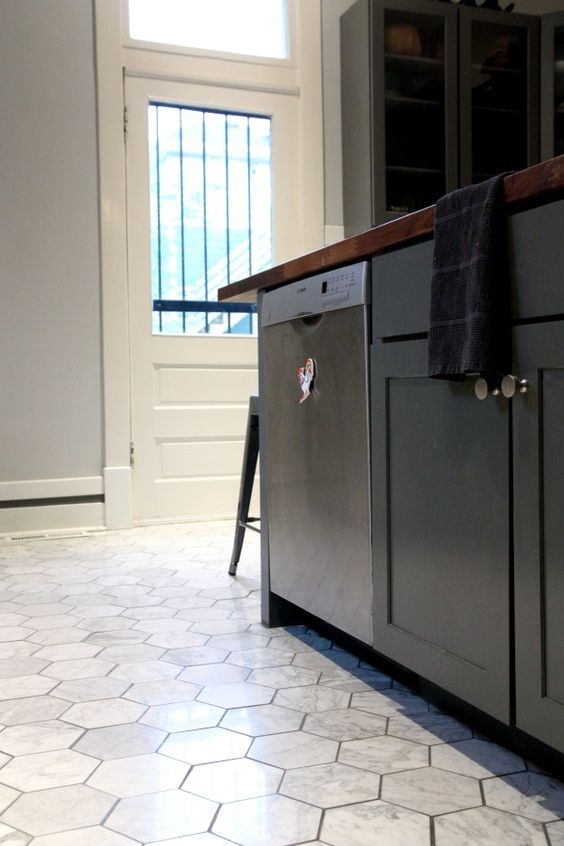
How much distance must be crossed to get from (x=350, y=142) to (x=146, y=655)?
283cm

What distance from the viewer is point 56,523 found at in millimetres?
3604

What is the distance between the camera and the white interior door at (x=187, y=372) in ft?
12.2

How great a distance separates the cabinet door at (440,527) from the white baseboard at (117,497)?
228 centimetres

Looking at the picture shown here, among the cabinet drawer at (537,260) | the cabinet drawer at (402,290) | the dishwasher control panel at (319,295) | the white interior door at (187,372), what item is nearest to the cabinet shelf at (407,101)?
the white interior door at (187,372)

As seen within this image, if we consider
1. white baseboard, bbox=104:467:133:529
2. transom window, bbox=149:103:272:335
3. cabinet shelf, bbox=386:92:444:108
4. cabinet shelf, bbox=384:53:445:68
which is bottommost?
white baseboard, bbox=104:467:133:529

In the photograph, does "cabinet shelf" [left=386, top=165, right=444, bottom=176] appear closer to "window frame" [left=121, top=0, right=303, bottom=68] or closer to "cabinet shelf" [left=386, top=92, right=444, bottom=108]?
"cabinet shelf" [left=386, top=92, right=444, bottom=108]

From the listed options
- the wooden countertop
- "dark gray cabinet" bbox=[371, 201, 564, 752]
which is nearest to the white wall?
the wooden countertop

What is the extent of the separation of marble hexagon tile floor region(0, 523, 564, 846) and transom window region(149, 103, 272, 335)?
74.4 inches

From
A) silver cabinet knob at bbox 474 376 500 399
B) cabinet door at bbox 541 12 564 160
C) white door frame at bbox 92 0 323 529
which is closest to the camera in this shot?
silver cabinet knob at bbox 474 376 500 399

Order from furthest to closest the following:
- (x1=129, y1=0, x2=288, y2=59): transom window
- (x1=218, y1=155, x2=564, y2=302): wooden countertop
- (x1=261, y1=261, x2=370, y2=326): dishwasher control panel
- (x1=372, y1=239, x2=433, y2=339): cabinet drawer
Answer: (x1=129, y1=0, x2=288, y2=59): transom window → (x1=261, y1=261, x2=370, y2=326): dishwasher control panel → (x1=372, y1=239, x2=433, y2=339): cabinet drawer → (x1=218, y1=155, x2=564, y2=302): wooden countertop

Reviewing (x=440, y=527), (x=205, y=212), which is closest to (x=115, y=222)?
(x=205, y=212)

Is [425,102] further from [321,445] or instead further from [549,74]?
[321,445]

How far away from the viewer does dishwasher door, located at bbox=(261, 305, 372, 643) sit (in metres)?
1.63

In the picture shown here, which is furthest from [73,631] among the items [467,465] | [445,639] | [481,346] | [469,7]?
[469,7]
